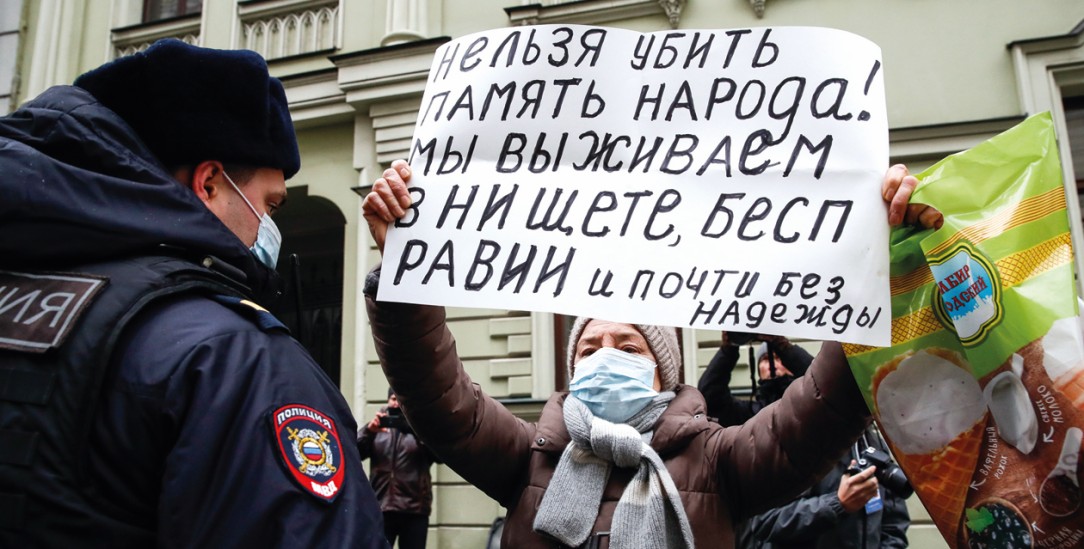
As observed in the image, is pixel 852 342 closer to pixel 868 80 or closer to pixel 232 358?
pixel 868 80

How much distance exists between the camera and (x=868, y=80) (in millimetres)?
1773

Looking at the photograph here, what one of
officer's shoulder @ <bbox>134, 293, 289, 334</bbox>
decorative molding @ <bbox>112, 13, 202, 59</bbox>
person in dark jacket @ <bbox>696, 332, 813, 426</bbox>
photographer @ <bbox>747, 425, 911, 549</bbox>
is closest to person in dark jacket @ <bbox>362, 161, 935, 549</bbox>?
officer's shoulder @ <bbox>134, 293, 289, 334</bbox>

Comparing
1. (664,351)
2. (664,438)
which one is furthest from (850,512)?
(664,438)

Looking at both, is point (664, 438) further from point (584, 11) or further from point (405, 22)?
point (405, 22)

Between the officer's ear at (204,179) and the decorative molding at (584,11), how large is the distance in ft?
21.2

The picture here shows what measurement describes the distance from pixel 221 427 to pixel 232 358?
3.6 inches

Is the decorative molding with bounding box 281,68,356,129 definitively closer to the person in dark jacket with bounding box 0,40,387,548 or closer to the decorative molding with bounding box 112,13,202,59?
the decorative molding with bounding box 112,13,202,59

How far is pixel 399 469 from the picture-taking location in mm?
5668

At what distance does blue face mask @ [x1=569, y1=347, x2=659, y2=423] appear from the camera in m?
2.20

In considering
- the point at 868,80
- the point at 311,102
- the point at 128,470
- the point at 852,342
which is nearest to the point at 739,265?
the point at 852,342

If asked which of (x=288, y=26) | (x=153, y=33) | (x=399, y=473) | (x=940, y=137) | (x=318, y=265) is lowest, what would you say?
(x=399, y=473)

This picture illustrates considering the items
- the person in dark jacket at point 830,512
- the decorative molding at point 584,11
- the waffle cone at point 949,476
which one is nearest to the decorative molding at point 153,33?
the decorative molding at point 584,11

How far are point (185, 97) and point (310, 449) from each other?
59cm

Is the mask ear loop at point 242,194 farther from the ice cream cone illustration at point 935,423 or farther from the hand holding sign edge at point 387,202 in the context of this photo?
the ice cream cone illustration at point 935,423
